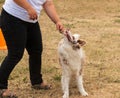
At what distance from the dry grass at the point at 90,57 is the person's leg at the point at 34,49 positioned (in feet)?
0.66

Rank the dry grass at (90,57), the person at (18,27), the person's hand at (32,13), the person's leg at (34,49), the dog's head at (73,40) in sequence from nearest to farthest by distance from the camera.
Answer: the person's hand at (32,13)
the person at (18,27)
the dog's head at (73,40)
the person's leg at (34,49)
the dry grass at (90,57)

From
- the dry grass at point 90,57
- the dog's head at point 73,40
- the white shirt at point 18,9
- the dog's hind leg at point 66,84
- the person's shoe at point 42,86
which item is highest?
the white shirt at point 18,9

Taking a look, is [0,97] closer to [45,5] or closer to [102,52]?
[45,5]

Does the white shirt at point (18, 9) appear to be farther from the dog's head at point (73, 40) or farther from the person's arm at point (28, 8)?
the dog's head at point (73, 40)

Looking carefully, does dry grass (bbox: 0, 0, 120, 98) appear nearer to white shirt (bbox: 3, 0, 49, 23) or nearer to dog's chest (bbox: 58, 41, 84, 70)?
dog's chest (bbox: 58, 41, 84, 70)

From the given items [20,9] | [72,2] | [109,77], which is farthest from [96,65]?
[72,2]

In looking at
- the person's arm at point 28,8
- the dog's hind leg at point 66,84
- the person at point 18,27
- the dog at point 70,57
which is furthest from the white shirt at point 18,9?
the dog's hind leg at point 66,84

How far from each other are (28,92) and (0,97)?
17.9 inches

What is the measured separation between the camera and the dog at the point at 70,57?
4.74 metres

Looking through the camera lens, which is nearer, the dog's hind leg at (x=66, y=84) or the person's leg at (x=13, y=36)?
the person's leg at (x=13, y=36)

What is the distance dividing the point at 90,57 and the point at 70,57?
2.33 meters

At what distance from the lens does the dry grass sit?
5.30 m

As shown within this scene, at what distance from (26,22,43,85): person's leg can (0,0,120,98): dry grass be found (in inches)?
7.9

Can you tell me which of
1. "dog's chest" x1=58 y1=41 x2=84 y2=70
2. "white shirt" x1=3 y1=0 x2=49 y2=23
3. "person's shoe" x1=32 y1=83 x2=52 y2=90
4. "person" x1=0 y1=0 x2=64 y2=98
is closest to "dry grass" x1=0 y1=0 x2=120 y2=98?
"person's shoe" x1=32 y1=83 x2=52 y2=90
